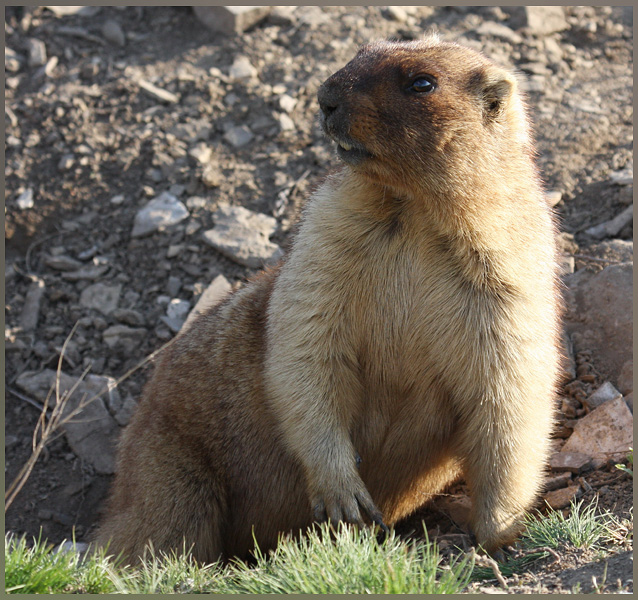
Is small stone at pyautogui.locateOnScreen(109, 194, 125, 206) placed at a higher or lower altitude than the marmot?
lower

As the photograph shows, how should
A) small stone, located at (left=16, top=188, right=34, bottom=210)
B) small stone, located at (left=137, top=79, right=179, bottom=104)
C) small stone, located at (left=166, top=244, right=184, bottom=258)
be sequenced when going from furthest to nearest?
1. small stone, located at (left=137, top=79, right=179, bottom=104)
2. small stone, located at (left=16, top=188, right=34, bottom=210)
3. small stone, located at (left=166, top=244, right=184, bottom=258)

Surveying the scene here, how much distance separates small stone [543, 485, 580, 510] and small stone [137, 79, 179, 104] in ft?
21.0

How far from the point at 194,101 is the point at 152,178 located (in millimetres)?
1218

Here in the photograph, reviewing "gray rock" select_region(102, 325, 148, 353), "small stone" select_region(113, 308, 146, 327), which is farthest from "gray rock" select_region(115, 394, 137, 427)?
"small stone" select_region(113, 308, 146, 327)

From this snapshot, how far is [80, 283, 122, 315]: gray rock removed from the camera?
27.8 ft

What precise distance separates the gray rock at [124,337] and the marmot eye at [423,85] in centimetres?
457

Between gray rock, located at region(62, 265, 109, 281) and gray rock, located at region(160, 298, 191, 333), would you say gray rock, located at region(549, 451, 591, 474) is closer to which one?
gray rock, located at region(160, 298, 191, 333)

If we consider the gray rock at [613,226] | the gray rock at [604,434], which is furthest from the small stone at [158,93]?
the gray rock at [604,434]

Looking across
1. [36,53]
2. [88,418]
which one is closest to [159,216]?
[88,418]

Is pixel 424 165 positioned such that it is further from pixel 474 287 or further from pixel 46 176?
pixel 46 176

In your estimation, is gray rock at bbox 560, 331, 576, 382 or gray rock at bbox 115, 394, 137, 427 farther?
gray rock at bbox 115, 394, 137, 427

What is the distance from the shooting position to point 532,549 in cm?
505

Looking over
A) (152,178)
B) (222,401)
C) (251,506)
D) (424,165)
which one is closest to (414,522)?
(251,506)

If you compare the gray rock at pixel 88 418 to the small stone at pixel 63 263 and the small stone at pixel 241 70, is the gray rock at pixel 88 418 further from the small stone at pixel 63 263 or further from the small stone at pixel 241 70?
the small stone at pixel 241 70
